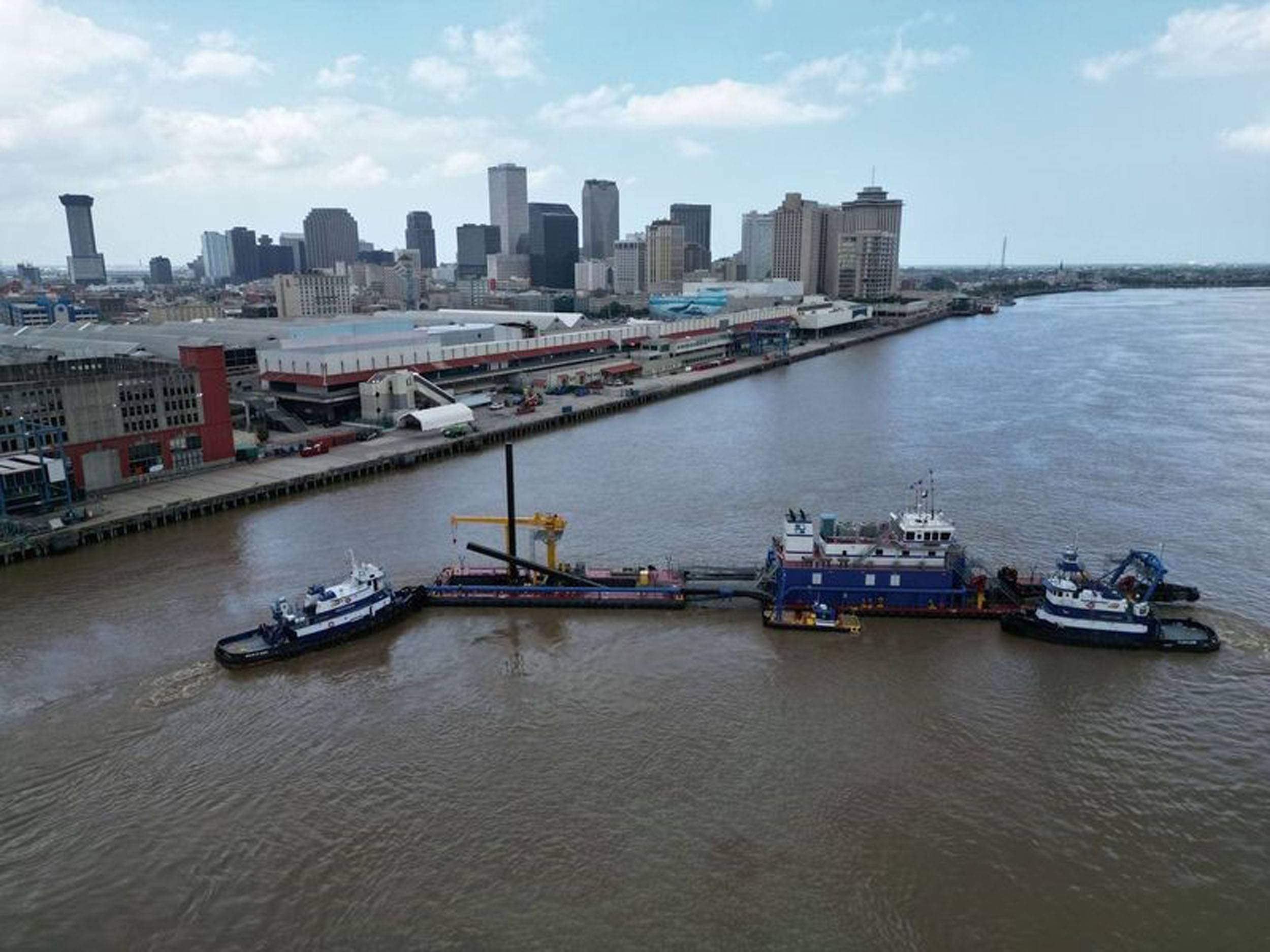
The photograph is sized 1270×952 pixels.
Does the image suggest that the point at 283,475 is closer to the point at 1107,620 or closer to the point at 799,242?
the point at 1107,620

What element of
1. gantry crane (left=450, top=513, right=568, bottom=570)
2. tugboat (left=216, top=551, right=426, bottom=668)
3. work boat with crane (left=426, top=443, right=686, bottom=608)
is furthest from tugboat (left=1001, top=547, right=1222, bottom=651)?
tugboat (left=216, top=551, right=426, bottom=668)

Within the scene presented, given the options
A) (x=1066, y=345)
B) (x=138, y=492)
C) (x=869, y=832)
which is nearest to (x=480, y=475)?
(x=138, y=492)

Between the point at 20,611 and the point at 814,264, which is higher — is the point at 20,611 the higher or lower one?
the lower one

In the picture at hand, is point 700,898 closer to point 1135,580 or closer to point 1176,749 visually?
point 1176,749

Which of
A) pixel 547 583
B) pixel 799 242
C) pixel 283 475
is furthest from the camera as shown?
pixel 799 242

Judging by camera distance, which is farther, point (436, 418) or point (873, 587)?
point (436, 418)

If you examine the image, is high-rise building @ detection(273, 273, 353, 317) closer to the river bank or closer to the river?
the river bank

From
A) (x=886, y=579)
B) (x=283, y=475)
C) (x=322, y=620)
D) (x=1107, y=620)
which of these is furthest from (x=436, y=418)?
(x=1107, y=620)
